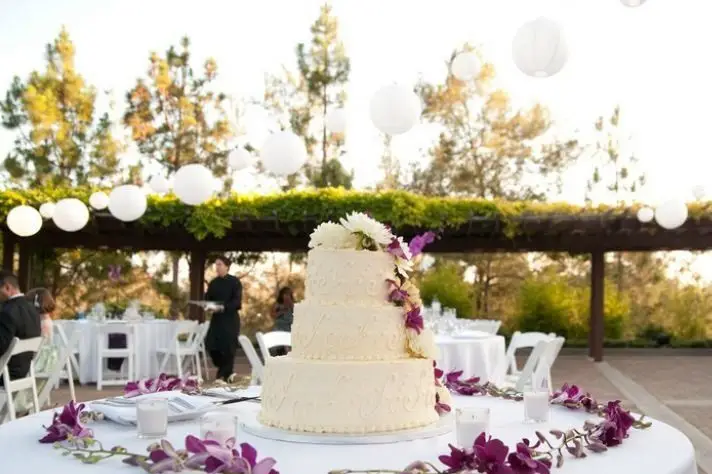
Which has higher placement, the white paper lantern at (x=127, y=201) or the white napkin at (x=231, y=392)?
the white paper lantern at (x=127, y=201)

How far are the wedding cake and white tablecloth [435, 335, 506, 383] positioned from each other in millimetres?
5278

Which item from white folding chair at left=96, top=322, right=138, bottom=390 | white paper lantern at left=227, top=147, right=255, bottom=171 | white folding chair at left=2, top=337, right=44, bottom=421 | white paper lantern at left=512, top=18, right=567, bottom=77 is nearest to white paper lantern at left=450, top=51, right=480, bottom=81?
white paper lantern at left=512, top=18, right=567, bottom=77

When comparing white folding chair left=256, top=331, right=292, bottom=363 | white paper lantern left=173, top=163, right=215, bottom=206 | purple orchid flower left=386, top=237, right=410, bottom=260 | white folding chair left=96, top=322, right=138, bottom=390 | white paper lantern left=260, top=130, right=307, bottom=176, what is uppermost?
white paper lantern left=260, top=130, right=307, bottom=176

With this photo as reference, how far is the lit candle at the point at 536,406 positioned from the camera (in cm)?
248

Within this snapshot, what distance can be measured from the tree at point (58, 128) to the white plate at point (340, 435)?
2067cm

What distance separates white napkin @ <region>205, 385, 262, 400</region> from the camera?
2946 mm

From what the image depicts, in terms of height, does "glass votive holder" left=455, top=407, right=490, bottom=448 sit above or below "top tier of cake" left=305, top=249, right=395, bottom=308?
below

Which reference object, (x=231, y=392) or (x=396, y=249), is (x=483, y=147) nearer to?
(x=231, y=392)

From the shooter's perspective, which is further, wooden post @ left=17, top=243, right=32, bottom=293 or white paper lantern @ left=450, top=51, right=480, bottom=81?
wooden post @ left=17, top=243, right=32, bottom=293

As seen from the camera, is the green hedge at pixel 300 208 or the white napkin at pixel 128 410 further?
the green hedge at pixel 300 208

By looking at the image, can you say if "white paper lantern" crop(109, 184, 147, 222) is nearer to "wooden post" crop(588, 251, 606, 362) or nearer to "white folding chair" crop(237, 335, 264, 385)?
"white folding chair" crop(237, 335, 264, 385)

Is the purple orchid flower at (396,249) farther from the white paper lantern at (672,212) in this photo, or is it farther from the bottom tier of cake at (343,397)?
the white paper lantern at (672,212)

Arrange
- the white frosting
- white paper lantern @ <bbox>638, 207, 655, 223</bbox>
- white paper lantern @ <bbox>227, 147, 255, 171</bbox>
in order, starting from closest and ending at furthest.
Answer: the white frosting
white paper lantern @ <bbox>227, 147, 255, 171</bbox>
white paper lantern @ <bbox>638, 207, 655, 223</bbox>

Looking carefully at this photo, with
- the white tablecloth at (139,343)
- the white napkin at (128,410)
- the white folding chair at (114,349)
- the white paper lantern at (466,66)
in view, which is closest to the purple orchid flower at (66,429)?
the white napkin at (128,410)
